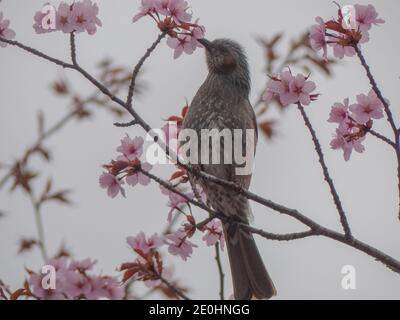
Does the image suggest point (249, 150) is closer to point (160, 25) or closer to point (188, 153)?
point (188, 153)

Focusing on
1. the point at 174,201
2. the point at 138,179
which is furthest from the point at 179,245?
the point at 138,179

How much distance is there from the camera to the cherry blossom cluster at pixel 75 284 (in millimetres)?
2352

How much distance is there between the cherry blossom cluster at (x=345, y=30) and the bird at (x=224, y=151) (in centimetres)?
158

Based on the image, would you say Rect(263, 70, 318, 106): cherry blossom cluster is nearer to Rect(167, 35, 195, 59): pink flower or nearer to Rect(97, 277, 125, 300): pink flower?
Rect(167, 35, 195, 59): pink flower

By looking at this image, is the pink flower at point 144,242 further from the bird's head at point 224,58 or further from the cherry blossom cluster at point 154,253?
the bird's head at point 224,58

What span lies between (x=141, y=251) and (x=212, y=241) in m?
0.55

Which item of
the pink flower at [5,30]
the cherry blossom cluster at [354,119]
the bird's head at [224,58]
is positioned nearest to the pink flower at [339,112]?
the cherry blossom cluster at [354,119]

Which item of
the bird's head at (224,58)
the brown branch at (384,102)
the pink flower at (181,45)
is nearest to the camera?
the brown branch at (384,102)

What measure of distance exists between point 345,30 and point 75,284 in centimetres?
136

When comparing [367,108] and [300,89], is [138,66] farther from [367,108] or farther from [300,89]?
[367,108]

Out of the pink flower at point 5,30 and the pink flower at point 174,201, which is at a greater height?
the pink flower at point 5,30

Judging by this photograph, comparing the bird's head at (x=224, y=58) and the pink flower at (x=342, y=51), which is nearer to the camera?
the pink flower at (x=342, y=51)

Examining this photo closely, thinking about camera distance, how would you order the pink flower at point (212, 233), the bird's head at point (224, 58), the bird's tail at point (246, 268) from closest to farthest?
the pink flower at point (212, 233), the bird's tail at point (246, 268), the bird's head at point (224, 58)

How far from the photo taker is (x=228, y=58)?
485cm
